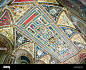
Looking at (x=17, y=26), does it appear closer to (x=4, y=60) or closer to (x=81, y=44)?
(x=4, y=60)

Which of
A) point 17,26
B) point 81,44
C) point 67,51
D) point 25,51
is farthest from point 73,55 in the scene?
point 17,26

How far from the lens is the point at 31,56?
9438 millimetres

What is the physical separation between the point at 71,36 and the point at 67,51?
2.00m

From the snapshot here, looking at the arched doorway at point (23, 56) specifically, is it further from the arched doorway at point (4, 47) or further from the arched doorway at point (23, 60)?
the arched doorway at point (4, 47)

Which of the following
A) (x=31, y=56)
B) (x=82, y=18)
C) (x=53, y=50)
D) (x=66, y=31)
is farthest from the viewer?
(x=53, y=50)

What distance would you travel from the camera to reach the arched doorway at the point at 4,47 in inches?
310

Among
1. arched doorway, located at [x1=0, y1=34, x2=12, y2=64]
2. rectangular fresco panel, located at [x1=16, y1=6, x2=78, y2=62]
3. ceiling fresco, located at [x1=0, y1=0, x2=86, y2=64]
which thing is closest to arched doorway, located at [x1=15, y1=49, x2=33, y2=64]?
ceiling fresco, located at [x1=0, y1=0, x2=86, y2=64]

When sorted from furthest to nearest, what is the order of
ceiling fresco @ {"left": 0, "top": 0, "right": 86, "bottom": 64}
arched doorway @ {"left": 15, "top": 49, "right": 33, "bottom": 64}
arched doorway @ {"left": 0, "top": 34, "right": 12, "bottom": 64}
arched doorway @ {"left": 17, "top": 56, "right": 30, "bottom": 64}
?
arched doorway @ {"left": 17, "top": 56, "right": 30, "bottom": 64} → arched doorway @ {"left": 15, "top": 49, "right": 33, "bottom": 64} → arched doorway @ {"left": 0, "top": 34, "right": 12, "bottom": 64} → ceiling fresco @ {"left": 0, "top": 0, "right": 86, "bottom": 64}

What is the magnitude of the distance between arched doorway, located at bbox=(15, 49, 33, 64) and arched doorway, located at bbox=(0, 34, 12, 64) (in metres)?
0.89

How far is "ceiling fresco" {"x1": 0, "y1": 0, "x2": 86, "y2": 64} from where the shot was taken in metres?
7.54

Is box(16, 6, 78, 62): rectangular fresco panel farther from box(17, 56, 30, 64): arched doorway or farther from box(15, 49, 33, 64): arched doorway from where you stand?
box(17, 56, 30, 64): arched doorway

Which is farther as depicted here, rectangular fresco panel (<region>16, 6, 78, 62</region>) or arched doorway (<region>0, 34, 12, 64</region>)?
rectangular fresco panel (<region>16, 6, 78, 62</region>)

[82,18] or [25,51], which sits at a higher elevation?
[82,18]

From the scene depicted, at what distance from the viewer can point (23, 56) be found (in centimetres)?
917
